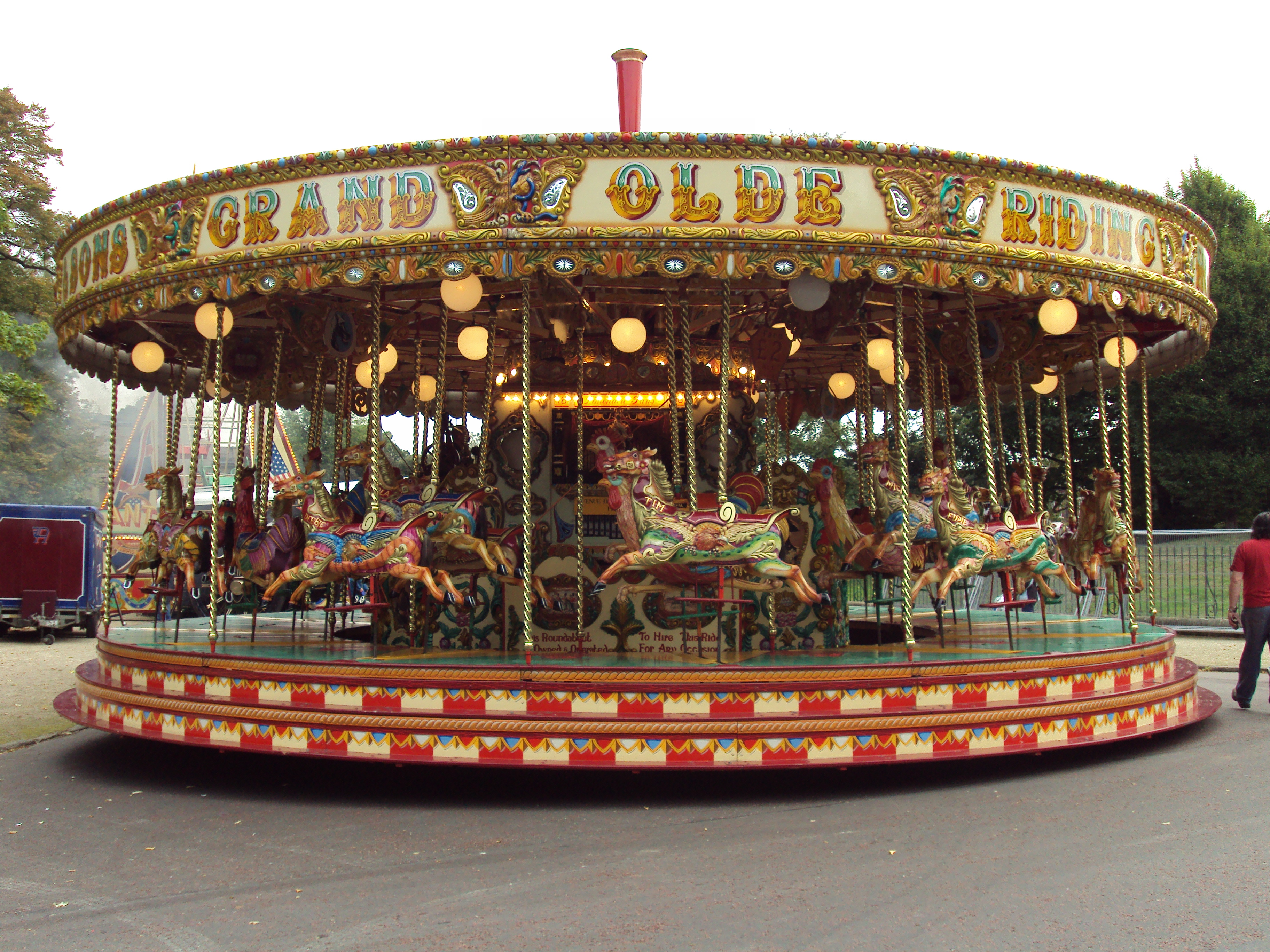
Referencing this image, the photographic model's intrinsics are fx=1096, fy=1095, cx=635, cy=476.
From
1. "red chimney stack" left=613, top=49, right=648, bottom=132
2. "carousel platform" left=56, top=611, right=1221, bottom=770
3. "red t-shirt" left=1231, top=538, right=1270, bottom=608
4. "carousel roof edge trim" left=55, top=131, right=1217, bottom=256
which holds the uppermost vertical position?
"red chimney stack" left=613, top=49, right=648, bottom=132

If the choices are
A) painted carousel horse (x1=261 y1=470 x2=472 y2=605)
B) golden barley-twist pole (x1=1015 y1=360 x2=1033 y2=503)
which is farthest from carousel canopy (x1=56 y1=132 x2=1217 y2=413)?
painted carousel horse (x1=261 y1=470 x2=472 y2=605)

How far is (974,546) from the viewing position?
8891 mm

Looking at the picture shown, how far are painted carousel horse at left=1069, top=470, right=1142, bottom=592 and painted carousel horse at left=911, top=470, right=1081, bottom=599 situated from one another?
5.13 feet

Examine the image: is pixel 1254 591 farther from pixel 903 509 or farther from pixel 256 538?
pixel 256 538

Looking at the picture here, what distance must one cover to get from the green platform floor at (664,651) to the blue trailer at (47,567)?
9684 mm

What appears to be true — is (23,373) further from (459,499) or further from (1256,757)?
(1256,757)

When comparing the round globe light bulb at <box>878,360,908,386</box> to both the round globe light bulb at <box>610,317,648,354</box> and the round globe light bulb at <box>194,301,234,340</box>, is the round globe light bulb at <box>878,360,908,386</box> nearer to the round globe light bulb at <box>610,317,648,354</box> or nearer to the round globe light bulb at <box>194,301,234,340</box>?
the round globe light bulb at <box>610,317,648,354</box>

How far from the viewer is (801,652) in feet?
29.3

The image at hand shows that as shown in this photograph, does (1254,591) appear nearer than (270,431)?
Yes

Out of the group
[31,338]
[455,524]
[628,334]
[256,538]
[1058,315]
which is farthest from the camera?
[31,338]

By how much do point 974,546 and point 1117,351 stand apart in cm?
344

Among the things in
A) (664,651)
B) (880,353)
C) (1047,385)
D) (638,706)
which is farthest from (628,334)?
(1047,385)

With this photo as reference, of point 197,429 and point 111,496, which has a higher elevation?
point 197,429

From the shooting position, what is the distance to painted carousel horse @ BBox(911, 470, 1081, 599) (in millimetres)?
8859
